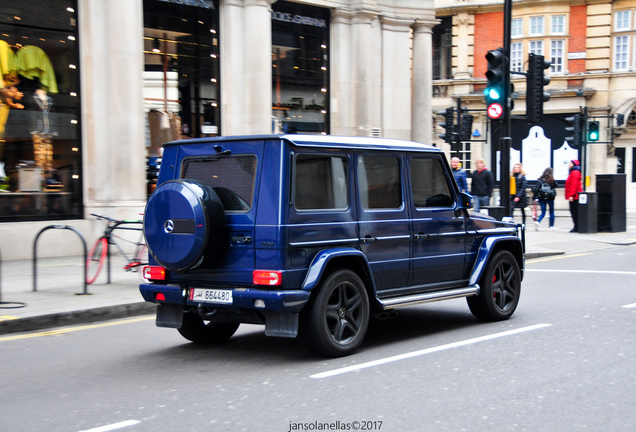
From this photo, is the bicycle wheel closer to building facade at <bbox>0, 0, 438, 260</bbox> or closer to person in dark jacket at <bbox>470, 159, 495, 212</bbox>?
building facade at <bbox>0, 0, 438, 260</bbox>

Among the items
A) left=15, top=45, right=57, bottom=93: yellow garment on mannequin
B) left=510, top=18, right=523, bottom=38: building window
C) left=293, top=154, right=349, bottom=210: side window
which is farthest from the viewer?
left=510, top=18, right=523, bottom=38: building window

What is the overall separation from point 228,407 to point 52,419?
1.18 meters

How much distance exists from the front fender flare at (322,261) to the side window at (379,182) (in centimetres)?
55

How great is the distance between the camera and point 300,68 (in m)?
19.2

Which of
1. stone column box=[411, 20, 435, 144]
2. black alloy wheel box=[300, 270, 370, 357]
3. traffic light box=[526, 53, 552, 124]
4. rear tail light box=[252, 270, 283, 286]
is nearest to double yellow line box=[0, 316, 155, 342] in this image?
rear tail light box=[252, 270, 283, 286]

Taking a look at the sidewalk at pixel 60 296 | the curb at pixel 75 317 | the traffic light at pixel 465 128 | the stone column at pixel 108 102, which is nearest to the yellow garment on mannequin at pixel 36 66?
the stone column at pixel 108 102

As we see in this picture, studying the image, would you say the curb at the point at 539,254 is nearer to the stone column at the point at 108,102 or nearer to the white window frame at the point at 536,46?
the stone column at the point at 108,102

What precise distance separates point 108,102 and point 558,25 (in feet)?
99.5

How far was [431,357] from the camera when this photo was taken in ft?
21.8

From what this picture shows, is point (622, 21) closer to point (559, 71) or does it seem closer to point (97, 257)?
point (559, 71)

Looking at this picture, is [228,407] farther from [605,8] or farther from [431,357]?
[605,8]

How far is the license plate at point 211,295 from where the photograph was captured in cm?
643

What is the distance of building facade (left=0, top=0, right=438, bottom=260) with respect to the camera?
14234mm

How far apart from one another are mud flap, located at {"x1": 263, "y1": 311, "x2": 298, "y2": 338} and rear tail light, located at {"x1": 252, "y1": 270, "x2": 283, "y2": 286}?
0.28 m
